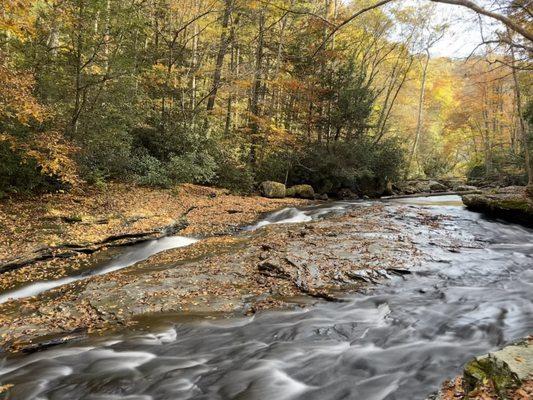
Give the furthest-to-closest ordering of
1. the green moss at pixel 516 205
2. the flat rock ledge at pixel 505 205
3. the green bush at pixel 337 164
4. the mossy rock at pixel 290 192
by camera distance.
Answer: the green bush at pixel 337 164, the mossy rock at pixel 290 192, the flat rock ledge at pixel 505 205, the green moss at pixel 516 205

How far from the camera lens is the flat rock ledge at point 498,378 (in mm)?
2641

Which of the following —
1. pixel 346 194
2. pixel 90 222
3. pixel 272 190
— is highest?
pixel 272 190

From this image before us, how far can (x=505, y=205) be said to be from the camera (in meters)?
11.8

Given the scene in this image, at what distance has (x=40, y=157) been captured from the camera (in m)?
9.13

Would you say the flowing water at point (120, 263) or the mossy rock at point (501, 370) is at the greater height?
the mossy rock at point (501, 370)

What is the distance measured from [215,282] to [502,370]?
456 cm

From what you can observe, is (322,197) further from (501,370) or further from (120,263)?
(501,370)

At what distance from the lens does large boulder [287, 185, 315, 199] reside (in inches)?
758

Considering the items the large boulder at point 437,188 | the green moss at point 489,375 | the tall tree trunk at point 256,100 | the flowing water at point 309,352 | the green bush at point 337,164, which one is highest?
the tall tree trunk at point 256,100

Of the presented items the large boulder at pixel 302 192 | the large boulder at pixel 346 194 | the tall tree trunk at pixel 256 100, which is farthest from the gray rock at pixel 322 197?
the tall tree trunk at pixel 256 100

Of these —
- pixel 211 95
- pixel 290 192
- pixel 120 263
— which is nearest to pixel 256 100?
pixel 211 95

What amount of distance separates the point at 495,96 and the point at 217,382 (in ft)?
96.1

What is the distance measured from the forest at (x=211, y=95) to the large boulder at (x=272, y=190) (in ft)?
1.97

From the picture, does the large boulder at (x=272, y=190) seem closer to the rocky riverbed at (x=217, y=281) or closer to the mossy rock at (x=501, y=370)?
the rocky riverbed at (x=217, y=281)
